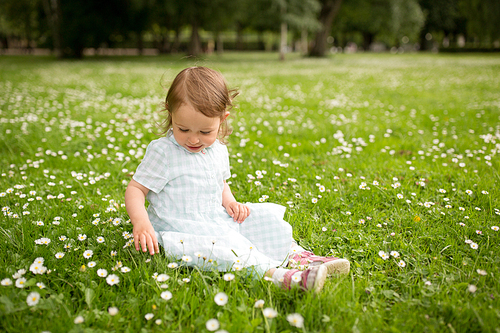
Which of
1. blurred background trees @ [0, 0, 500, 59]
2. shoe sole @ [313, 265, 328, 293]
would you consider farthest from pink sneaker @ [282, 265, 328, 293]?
blurred background trees @ [0, 0, 500, 59]

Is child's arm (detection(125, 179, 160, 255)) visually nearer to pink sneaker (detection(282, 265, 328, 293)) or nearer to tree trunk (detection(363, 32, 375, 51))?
pink sneaker (detection(282, 265, 328, 293))

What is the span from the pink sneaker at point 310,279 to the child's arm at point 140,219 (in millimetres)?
809

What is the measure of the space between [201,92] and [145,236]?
95 centimetres

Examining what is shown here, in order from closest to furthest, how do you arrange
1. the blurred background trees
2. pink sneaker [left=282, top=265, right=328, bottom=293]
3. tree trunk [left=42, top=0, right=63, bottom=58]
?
1. pink sneaker [left=282, top=265, right=328, bottom=293]
2. the blurred background trees
3. tree trunk [left=42, top=0, right=63, bottom=58]

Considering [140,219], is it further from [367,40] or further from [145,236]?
[367,40]

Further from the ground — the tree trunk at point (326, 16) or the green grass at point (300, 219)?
the tree trunk at point (326, 16)

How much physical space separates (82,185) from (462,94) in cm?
979

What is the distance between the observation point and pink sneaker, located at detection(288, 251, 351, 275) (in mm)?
2041

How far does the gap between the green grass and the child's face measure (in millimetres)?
739

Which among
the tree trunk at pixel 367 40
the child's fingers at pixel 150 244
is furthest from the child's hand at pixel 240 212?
the tree trunk at pixel 367 40

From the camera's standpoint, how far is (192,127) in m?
2.08

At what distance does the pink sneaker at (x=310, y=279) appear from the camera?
1844 mm

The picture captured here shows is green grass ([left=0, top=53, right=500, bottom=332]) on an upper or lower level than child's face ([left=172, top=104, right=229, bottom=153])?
lower

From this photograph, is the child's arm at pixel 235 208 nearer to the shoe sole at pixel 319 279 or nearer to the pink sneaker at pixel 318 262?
the pink sneaker at pixel 318 262
